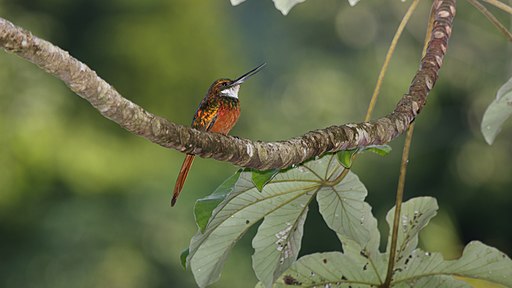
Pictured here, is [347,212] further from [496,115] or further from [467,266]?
[496,115]

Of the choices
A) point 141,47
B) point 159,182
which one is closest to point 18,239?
point 159,182

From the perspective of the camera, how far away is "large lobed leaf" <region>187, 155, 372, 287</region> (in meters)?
1.42

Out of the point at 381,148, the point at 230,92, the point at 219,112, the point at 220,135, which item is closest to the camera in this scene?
the point at 220,135

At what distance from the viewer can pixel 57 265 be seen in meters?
5.77

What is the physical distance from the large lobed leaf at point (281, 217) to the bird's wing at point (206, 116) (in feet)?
1.58

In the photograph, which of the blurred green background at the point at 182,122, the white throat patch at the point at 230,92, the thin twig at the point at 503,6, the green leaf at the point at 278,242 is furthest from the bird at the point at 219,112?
the blurred green background at the point at 182,122

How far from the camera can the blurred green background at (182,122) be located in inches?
230

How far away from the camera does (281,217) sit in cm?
148

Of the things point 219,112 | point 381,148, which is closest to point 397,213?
point 381,148

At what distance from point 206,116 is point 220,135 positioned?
2.92ft

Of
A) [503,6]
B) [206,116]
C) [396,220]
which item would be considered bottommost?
[396,220]

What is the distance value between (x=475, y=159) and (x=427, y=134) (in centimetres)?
40

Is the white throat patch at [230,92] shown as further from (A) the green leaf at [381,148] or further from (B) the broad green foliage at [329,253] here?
(A) the green leaf at [381,148]

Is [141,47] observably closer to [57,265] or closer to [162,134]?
[57,265]
